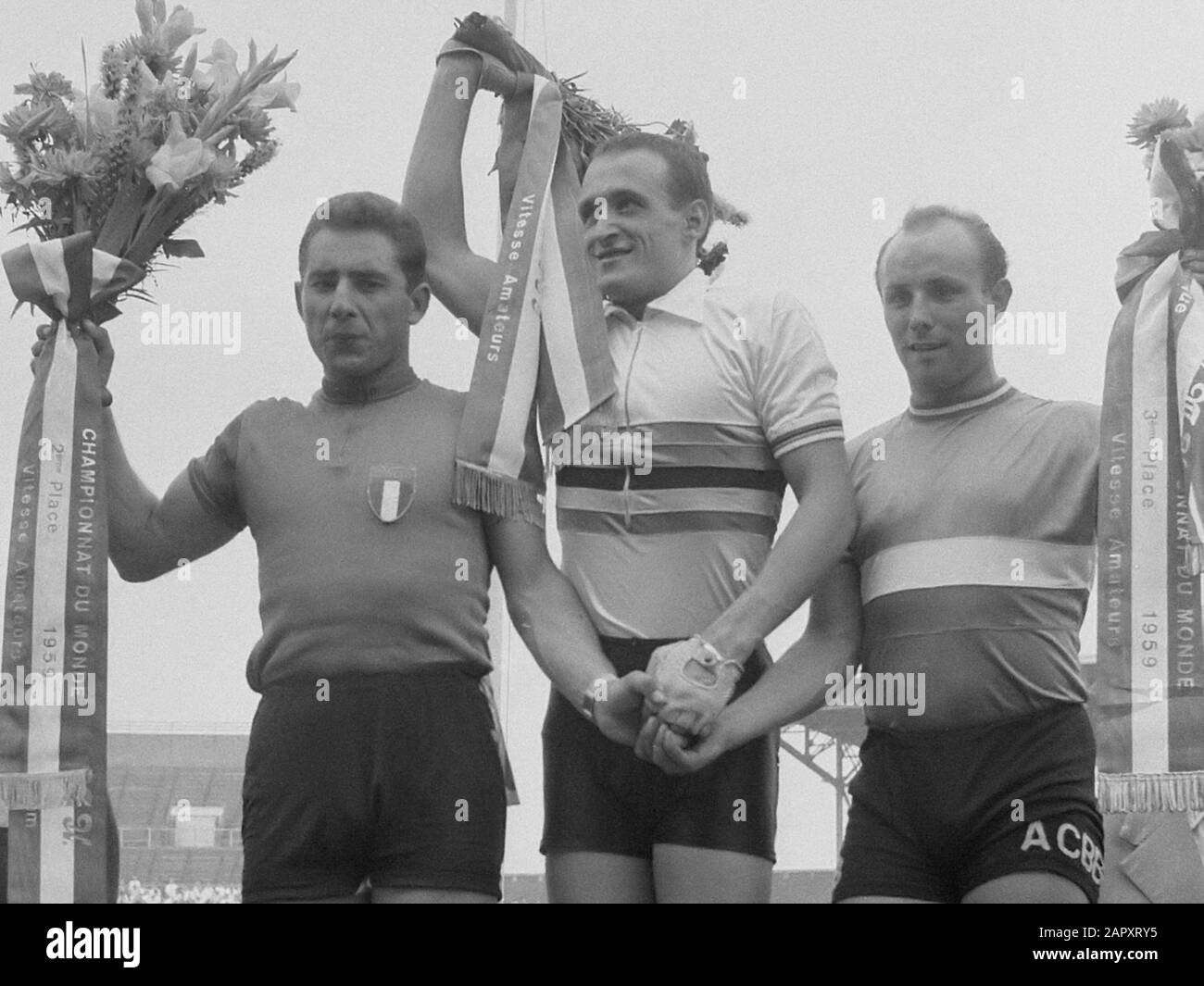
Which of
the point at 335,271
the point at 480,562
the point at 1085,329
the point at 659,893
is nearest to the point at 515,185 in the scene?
the point at 335,271

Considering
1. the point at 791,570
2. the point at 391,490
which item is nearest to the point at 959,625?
the point at 791,570

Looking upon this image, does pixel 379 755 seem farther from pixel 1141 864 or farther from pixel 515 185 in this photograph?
pixel 1141 864

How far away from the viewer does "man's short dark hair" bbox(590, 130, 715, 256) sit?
3.22 metres

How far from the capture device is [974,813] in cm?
306

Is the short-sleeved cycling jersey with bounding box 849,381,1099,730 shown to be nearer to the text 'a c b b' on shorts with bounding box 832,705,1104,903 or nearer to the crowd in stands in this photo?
the text 'a c b b' on shorts with bounding box 832,705,1104,903

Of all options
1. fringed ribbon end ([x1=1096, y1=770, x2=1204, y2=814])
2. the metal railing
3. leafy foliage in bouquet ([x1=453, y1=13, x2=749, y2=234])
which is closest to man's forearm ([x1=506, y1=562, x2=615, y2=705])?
the metal railing

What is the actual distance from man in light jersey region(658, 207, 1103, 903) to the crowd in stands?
714 millimetres

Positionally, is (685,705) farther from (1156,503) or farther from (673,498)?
(1156,503)

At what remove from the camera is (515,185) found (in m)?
3.35

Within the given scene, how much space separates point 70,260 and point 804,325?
116 centimetres

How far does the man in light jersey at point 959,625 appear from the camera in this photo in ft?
10.0

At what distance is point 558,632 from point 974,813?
2.22 ft

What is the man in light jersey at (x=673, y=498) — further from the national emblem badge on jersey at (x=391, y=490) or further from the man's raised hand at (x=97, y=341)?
the man's raised hand at (x=97, y=341)
